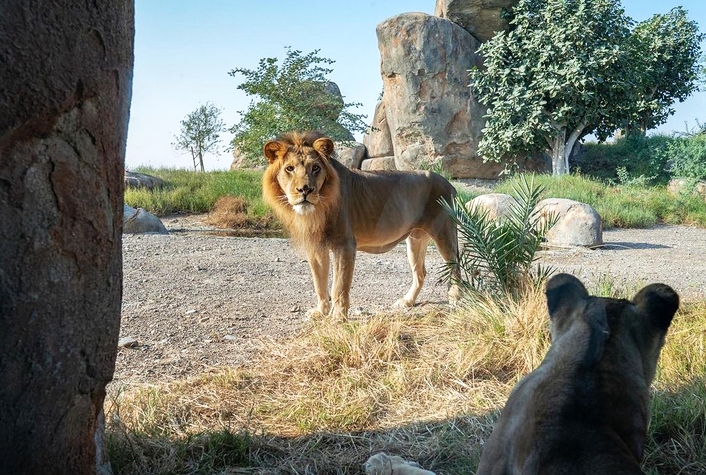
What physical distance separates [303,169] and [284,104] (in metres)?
19.7

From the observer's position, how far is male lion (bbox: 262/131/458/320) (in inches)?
260

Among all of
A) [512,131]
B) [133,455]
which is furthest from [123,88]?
[512,131]

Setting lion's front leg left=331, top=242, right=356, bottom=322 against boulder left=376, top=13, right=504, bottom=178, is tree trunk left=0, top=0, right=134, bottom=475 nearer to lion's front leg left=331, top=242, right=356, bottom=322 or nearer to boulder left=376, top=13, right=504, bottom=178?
lion's front leg left=331, top=242, right=356, bottom=322

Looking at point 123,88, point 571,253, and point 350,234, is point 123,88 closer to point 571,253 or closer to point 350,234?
point 350,234

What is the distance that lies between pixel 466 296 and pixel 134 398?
10.3ft

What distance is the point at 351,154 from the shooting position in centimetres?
2880

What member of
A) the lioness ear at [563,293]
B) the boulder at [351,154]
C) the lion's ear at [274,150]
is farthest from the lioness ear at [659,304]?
the boulder at [351,154]

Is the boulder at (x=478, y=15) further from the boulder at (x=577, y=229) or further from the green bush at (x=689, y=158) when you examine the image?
the boulder at (x=577, y=229)

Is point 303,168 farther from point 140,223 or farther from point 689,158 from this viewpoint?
point 689,158

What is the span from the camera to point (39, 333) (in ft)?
7.07

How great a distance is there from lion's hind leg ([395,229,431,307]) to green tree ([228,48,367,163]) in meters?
17.3

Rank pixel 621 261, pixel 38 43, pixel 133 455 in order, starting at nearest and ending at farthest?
pixel 38 43
pixel 133 455
pixel 621 261

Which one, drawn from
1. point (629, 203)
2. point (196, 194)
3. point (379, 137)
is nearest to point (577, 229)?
point (629, 203)

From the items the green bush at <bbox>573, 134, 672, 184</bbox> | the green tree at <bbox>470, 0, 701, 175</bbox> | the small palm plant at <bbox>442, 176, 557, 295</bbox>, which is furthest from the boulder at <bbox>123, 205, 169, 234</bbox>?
the green bush at <bbox>573, 134, 672, 184</bbox>
